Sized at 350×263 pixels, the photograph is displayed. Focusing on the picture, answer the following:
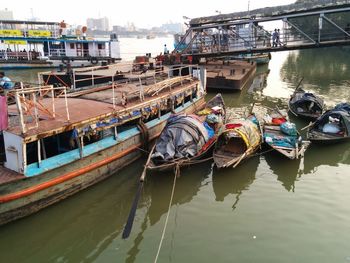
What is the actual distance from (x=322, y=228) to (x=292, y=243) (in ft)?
3.99

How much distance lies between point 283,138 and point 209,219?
239 inches

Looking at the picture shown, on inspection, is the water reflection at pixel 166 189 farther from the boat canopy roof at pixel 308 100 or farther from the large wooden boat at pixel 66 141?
the boat canopy roof at pixel 308 100

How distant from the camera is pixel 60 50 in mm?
44500

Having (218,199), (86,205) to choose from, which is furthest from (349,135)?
(86,205)

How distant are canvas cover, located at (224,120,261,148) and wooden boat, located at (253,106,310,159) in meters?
0.55

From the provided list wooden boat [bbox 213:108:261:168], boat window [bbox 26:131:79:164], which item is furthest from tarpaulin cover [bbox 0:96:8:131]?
wooden boat [bbox 213:108:261:168]

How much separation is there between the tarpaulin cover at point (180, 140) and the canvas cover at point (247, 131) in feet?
4.41

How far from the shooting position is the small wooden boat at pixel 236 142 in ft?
39.1

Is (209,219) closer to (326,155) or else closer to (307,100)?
(326,155)

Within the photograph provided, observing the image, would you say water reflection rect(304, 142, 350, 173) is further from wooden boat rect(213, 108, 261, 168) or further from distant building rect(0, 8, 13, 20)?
distant building rect(0, 8, 13, 20)

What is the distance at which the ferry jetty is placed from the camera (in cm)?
4144

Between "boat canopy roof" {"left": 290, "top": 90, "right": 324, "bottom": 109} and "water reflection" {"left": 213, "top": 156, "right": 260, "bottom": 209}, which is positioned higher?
"boat canopy roof" {"left": 290, "top": 90, "right": 324, "bottom": 109}

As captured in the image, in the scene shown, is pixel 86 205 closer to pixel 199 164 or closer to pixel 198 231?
pixel 198 231

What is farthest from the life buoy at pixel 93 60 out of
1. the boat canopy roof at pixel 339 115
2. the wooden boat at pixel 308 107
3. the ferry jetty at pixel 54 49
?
the boat canopy roof at pixel 339 115
